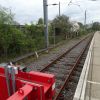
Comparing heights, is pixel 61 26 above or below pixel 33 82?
above

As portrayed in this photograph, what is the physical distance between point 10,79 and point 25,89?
2.51ft

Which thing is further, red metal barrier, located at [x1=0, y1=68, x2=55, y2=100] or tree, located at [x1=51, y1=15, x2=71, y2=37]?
tree, located at [x1=51, y1=15, x2=71, y2=37]

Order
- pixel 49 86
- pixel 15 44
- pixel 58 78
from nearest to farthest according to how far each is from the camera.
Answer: pixel 49 86 → pixel 58 78 → pixel 15 44

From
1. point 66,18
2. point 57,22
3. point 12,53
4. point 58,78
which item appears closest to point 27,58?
point 12,53

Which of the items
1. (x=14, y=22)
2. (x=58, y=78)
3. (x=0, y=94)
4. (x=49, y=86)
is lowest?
(x=58, y=78)

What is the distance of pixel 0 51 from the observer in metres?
12.7

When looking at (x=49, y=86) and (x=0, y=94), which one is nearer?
(x=49, y=86)

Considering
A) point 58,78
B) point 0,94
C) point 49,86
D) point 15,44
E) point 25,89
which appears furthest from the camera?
point 15,44

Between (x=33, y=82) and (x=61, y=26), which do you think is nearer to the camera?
(x=33, y=82)

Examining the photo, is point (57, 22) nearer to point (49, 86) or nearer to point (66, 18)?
point (66, 18)

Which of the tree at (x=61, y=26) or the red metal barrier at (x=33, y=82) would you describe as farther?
the tree at (x=61, y=26)

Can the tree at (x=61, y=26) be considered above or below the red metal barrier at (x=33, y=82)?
above

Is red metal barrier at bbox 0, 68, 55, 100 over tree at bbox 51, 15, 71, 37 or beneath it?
beneath

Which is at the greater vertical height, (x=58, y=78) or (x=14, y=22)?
(x=14, y=22)
